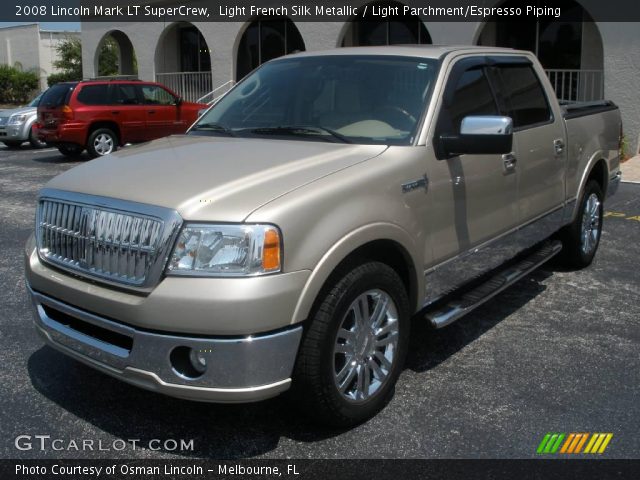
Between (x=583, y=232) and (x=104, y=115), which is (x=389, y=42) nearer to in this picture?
(x=104, y=115)

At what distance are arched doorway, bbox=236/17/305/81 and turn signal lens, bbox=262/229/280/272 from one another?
58.2 feet

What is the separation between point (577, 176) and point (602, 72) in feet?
29.7

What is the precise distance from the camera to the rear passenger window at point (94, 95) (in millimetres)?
14992

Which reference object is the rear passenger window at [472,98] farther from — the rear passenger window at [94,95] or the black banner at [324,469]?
the rear passenger window at [94,95]

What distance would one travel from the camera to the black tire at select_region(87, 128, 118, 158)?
15.1 metres

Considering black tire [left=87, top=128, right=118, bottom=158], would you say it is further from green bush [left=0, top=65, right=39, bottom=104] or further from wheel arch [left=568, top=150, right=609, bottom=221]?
green bush [left=0, top=65, right=39, bottom=104]

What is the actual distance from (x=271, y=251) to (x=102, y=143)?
13.3 meters

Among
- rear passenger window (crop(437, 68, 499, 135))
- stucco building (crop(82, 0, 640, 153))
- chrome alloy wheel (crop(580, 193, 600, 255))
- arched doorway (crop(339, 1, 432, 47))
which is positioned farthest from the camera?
arched doorway (crop(339, 1, 432, 47))

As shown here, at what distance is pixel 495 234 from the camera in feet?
15.1

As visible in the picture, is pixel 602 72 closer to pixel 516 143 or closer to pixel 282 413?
pixel 516 143

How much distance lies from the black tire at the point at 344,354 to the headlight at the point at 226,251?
0.39 m

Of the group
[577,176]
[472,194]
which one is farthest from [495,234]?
[577,176]

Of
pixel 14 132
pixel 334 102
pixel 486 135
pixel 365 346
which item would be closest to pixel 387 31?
pixel 14 132

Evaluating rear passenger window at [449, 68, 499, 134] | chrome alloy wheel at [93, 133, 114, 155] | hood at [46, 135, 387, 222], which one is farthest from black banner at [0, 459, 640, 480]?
chrome alloy wheel at [93, 133, 114, 155]
